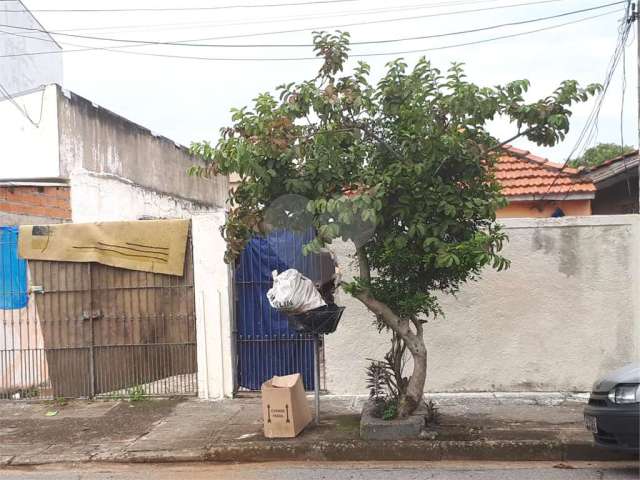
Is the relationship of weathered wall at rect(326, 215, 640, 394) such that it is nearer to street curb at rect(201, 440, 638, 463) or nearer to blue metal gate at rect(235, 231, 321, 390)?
blue metal gate at rect(235, 231, 321, 390)

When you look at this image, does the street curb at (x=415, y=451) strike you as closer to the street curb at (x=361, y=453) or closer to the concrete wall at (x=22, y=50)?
the street curb at (x=361, y=453)

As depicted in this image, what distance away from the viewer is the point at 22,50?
1470 centimetres

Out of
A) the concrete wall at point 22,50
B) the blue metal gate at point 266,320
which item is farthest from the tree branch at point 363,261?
the concrete wall at point 22,50

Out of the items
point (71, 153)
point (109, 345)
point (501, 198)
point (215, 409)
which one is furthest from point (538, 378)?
point (71, 153)

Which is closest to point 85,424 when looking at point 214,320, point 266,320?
point 214,320

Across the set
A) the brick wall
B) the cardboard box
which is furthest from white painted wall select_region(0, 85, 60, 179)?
the cardboard box

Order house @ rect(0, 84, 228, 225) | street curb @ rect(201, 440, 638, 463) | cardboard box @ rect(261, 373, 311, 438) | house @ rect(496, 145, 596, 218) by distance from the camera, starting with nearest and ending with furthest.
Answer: street curb @ rect(201, 440, 638, 463), cardboard box @ rect(261, 373, 311, 438), house @ rect(0, 84, 228, 225), house @ rect(496, 145, 596, 218)

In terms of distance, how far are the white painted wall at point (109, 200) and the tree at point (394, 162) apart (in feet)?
18.1

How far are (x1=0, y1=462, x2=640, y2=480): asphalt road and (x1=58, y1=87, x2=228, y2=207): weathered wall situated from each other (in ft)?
20.8

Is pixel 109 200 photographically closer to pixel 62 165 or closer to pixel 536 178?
pixel 62 165

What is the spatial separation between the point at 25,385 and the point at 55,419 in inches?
55.3

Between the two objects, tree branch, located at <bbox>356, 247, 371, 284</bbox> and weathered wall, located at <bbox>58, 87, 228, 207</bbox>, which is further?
weathered wall, located at <bbox>58, 87, 228, 207</bbox>

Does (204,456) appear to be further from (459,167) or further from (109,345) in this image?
(459,167)

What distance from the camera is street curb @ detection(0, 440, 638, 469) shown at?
659 centimetres
